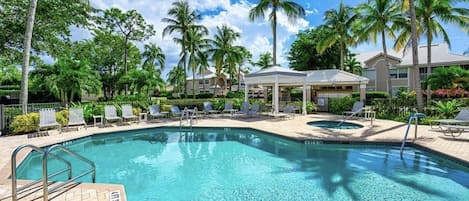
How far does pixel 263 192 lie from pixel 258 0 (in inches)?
741

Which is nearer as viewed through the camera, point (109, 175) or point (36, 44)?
point (109, 175)

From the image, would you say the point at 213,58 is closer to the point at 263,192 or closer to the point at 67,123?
the point at 67,123

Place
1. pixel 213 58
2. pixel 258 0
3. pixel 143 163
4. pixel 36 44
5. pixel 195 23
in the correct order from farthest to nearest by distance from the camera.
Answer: pixel 213 58, pixel 195 23, pixel 258 0, pixel 36 44, pixel 143 163

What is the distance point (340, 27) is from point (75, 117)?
2288 centimetres

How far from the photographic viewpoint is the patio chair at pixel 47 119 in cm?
1092

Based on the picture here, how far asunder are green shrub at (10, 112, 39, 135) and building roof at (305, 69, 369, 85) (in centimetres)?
1558

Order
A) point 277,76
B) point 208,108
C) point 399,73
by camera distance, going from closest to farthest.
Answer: point 277,76
point 208,108
point 399,73

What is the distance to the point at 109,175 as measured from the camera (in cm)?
693

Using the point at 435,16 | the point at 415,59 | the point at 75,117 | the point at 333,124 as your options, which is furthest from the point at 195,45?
the point at 415,59

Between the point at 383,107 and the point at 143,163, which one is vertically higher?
the point at 383,107

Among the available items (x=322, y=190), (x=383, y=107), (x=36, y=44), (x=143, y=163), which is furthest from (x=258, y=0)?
(x=322, y=190)

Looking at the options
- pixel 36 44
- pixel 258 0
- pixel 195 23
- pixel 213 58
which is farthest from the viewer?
pixel 213 58

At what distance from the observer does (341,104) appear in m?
18.6

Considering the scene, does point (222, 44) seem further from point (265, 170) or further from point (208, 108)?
point (265, 170)
